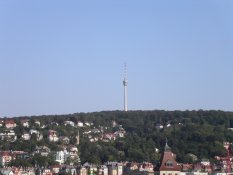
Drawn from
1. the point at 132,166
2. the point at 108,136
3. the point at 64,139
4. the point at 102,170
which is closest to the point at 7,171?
the point at 102,170

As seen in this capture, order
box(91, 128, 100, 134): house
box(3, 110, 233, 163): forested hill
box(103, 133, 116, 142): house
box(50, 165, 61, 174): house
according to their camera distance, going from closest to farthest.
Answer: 1. box(50, 165, 61, 174): house
2. box(3, 110, 233, 163): forested hill
3. box(103, 133, 116, 142): house
4. box(91, 128, 100, 134): house

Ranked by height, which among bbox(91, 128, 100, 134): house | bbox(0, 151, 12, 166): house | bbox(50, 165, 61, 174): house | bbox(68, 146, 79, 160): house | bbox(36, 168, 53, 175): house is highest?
bbox(91, 128, 100, 134): house

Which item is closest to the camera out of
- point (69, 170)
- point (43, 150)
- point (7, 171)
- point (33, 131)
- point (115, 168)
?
point (7, 171)

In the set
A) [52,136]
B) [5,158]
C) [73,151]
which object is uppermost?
[52,136]

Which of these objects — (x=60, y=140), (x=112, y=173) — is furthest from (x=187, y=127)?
(x=112, y=173)

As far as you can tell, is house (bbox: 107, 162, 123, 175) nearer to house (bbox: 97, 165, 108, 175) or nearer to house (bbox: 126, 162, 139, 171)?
house (bbox: 97, 165, 108, 175)

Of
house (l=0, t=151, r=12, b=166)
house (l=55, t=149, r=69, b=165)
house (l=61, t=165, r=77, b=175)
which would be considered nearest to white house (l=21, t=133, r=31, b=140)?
house (l=55, t=149, r=69, b=165)

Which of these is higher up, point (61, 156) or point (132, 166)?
point (61, 156)

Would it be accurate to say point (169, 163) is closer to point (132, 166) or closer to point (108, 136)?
point (132, 166)
